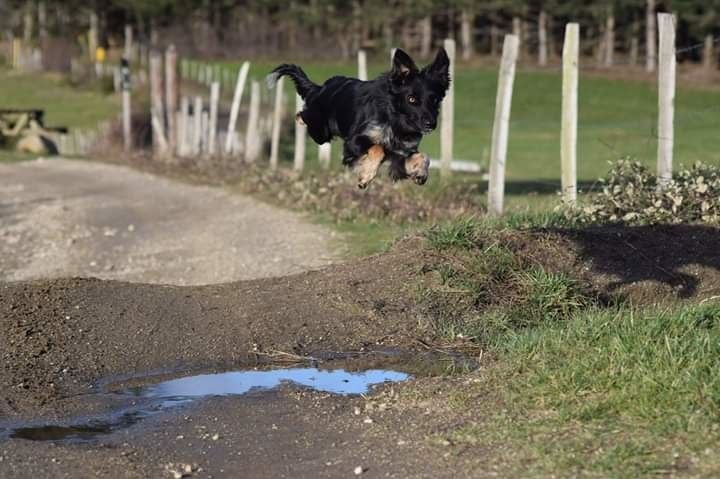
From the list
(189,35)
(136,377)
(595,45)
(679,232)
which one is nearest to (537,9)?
(595,45)

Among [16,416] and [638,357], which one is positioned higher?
[638,357]

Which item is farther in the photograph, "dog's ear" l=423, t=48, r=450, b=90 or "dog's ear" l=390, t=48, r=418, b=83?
"dog's ear" l=423, t=48, r=450, b=90

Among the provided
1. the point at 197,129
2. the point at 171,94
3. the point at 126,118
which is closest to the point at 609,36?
the point at 126,118

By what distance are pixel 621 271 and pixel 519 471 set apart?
4705 millimetres

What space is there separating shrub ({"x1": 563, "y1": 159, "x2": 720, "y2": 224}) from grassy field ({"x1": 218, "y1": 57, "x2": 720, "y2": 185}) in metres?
7.66

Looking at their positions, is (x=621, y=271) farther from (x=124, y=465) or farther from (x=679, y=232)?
(x=124, y=465)

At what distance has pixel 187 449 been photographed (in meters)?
7.20

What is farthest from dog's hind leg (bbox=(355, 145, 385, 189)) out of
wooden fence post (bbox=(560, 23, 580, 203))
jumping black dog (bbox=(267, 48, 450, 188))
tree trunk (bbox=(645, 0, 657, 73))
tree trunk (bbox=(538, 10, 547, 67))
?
tree trunk (bbox=(538, 10, 547, 67))

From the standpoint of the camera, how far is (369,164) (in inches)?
357

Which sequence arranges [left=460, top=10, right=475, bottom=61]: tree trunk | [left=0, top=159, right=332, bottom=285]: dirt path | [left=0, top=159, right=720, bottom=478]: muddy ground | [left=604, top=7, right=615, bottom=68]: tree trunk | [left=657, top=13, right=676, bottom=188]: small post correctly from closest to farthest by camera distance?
[left=0, top=159, right=720, bottom=478]: muddy ground → [left=657, top=13, right=676, bottom=188]: small post → [left=0, top=159, right=332, bottom=285]: dirt path → [left=604, top=7, right=615, bottom=68]: tree trunk → [left=460, top=10, right=475, bottom=61]: tree trunk

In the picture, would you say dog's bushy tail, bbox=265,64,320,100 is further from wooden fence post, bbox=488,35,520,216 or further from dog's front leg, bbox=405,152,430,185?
wooden fence post, bbox=488,35,520,216

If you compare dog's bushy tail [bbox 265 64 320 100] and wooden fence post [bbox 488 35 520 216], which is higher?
dog's bushy tail [bbox 265 64 320 100]

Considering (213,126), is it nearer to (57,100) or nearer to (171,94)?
(171,94)

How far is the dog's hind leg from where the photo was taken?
9031 millimetres
